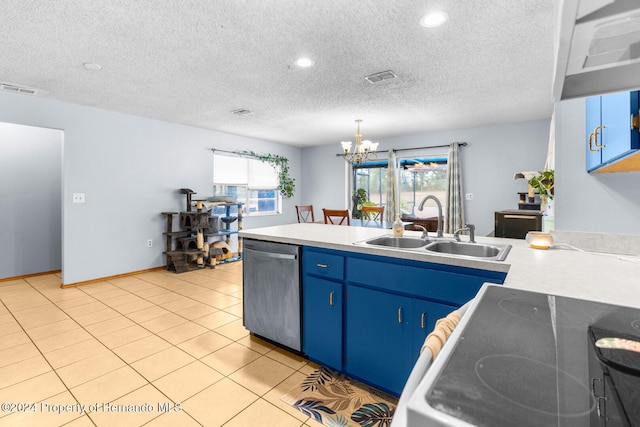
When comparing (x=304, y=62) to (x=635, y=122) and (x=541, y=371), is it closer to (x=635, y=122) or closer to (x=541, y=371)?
(x=635, y=122)

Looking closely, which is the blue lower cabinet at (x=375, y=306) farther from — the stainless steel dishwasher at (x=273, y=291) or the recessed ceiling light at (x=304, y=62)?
the recessed ceiling light at (x=304, y=62)

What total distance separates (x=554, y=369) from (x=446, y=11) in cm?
222

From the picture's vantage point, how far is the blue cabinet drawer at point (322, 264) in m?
1.94

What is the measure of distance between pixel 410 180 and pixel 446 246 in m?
4.96

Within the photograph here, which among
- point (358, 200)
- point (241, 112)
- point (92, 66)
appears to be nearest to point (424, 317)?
point (92, 66)

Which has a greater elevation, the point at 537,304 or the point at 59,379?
the point at 537,304

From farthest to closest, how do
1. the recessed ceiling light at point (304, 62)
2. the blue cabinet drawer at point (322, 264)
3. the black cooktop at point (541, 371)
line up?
the recessed ceiling light at point (304, 62), the blue cabinet drawer at point (322, 264), the black cooktop at point (541, 371)

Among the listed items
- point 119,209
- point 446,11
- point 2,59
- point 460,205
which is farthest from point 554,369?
point 460,205

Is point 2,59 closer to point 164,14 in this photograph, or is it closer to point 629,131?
point 164,14

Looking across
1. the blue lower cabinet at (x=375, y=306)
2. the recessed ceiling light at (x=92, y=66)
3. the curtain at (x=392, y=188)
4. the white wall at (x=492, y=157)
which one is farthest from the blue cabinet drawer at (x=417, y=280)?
the curtain at (x=392, y=188)

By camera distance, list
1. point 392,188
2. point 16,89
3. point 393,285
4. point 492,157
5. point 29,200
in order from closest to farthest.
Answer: point 393,285, point 16,89, point 29,200, point 492,157, point 392,188

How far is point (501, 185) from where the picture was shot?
5191mm

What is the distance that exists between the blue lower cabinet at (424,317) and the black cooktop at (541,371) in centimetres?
79

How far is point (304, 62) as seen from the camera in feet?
9.04
